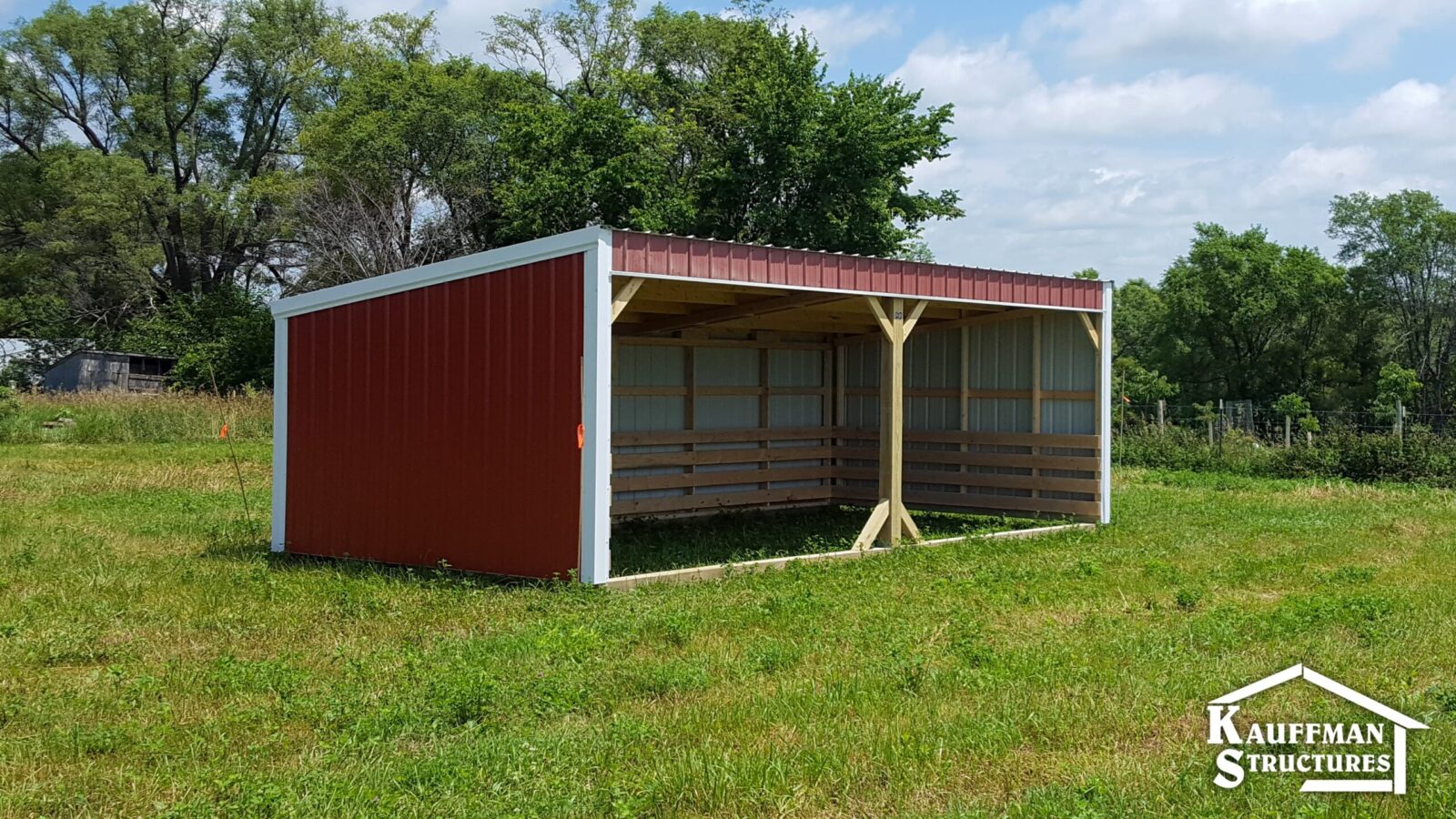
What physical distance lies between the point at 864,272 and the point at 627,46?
30.7m

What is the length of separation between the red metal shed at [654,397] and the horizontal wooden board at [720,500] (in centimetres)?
3

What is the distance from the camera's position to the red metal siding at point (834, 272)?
902 cm

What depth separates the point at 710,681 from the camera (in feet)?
19.5

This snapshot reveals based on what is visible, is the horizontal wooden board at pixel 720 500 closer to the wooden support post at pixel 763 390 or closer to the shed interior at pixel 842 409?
the shed interior at pixel 842 409

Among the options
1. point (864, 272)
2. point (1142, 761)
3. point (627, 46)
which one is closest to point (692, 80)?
point (627, 46)

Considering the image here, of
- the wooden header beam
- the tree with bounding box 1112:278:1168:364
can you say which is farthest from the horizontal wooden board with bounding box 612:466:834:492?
the tree with bounding box 1112:278:1168:364

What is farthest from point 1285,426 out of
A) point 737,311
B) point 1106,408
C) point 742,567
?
point 742,567

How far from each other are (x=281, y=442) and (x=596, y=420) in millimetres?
4629

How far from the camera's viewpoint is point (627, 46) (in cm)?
3912

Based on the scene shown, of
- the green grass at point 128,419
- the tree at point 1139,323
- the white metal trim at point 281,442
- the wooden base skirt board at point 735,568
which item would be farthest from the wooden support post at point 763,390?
the tree at point 1139,323

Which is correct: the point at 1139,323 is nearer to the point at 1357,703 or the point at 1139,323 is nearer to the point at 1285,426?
the point at 1285,426

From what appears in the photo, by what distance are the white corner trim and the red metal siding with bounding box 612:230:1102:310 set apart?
15 centimetres

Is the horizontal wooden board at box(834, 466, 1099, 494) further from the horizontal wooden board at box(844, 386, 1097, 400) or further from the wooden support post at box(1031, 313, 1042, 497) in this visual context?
the horizontal wooden board at box(844, 386, 1097, 400)

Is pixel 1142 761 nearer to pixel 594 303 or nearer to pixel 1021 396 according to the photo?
pixel 594 303
